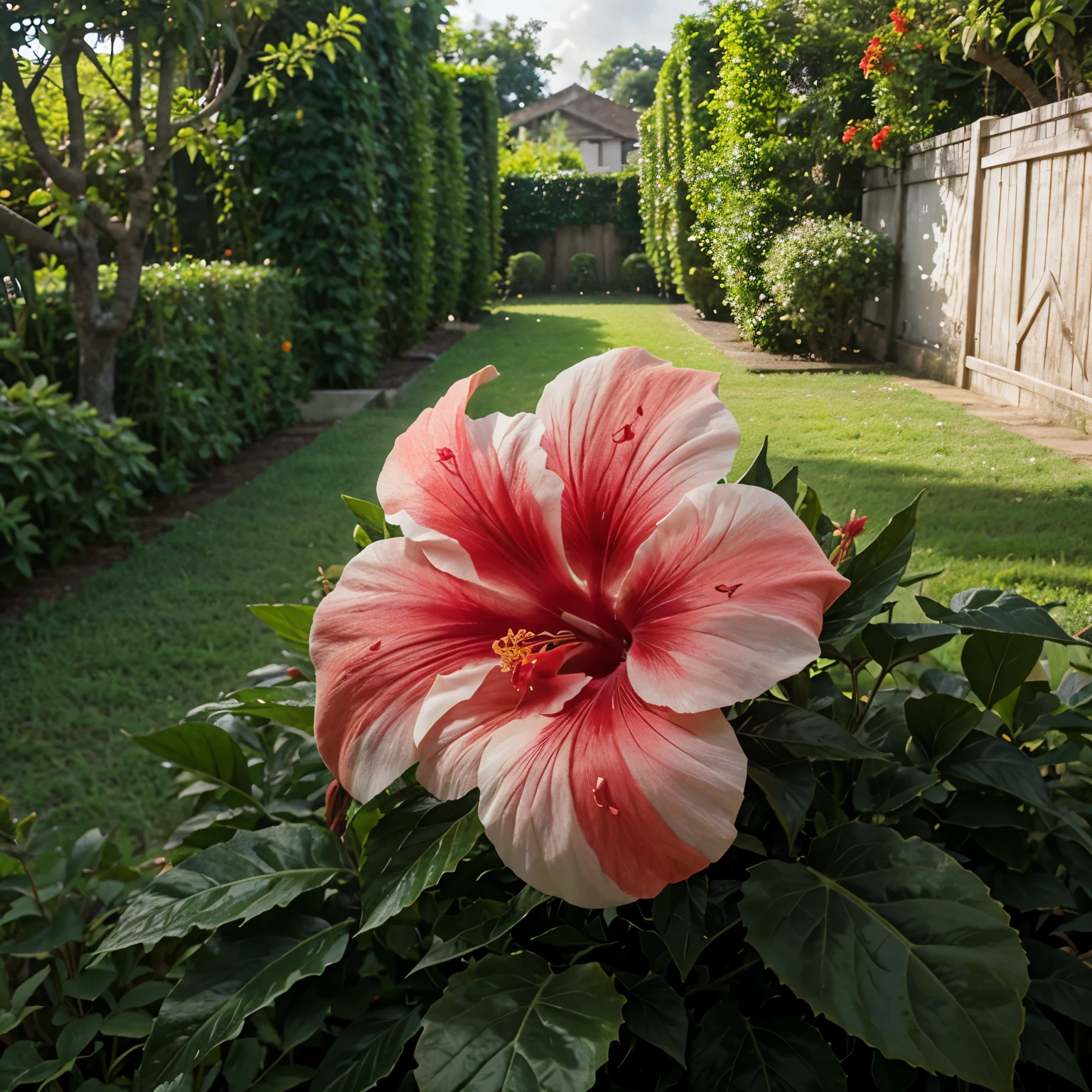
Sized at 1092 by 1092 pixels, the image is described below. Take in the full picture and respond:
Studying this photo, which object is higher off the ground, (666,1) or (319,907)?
(666,1)

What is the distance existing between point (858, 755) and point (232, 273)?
13.8ft

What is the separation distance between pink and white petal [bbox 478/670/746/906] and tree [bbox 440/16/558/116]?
3.79 feet

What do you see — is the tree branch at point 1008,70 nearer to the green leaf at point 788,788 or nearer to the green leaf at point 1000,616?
the green leaf at point 1000,616

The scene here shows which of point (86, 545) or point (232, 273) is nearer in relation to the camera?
point (86, 545)

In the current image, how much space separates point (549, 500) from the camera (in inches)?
17.5

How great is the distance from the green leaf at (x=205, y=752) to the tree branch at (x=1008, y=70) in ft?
3.03

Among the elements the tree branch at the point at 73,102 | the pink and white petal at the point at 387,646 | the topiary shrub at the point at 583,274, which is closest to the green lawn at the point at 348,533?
the topiary shrub at the point at 583,274

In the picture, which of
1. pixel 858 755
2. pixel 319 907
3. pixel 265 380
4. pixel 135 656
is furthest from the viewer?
pixel 265 380

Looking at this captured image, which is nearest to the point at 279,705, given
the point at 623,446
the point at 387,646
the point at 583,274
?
the point at 387,646

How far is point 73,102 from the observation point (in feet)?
9.49

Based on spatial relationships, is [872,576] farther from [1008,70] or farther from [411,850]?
[1008,70]

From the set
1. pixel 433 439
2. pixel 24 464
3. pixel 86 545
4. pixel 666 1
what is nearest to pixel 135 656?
pixel 24 464

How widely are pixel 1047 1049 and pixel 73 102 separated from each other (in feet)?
10.8

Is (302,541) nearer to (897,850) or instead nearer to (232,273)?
(232,273)
